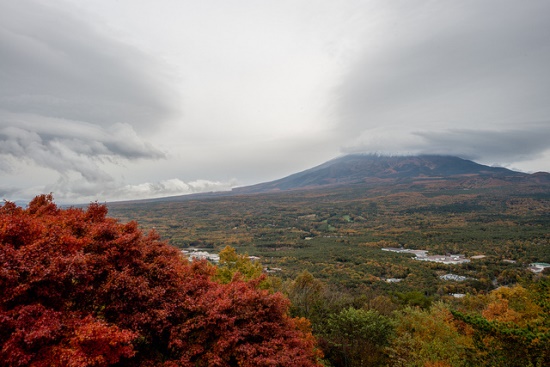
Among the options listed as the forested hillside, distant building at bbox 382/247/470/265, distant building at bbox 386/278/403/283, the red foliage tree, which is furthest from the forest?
distant building at bbox 382/247/470/265

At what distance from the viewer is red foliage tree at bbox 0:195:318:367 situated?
8406 millimetres

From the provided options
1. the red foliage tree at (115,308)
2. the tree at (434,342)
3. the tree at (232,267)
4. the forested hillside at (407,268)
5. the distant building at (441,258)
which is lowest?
the distant building at (441,258)

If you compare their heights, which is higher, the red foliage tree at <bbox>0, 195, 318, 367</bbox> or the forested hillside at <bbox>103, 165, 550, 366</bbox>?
the red foliage tree at <bbox>0, 195, 318, 367</bbox>

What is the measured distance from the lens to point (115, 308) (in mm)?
10812

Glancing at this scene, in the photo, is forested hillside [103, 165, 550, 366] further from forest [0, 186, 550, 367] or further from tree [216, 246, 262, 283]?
tree [216, 246, 262, 283]

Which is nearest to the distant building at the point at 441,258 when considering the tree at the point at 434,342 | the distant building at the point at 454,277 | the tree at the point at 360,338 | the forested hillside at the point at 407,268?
the forested hillside at the point at 407,268

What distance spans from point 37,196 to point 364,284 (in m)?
55.8

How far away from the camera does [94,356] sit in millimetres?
8664

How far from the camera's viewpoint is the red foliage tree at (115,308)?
8406 millimetres

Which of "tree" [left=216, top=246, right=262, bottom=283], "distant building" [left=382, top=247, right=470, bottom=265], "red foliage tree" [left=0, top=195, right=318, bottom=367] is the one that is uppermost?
"red foliage tree" [left=0, top=195, right=318, bottom=367]

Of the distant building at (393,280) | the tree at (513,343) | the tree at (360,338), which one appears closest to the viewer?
the tree at (513,343)

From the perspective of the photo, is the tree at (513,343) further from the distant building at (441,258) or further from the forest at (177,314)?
the distant building at (441,258)

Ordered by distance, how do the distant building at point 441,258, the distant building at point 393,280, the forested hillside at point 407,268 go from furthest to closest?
the distant building at point 441,258 → the distant building at point 393,280 → the forested hillside at point 407,268

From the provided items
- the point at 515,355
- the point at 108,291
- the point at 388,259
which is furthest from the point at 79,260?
the point at 388,259
